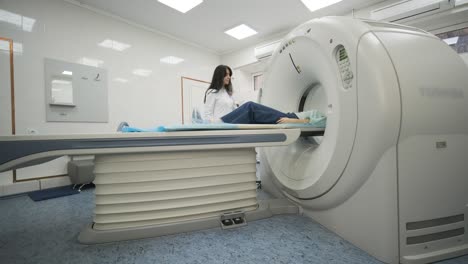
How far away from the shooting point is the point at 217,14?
318 cm

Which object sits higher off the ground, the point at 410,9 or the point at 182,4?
the point at 182,4

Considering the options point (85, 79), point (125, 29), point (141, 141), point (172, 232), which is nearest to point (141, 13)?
point (125, 29)

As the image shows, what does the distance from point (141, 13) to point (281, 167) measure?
10.4ft

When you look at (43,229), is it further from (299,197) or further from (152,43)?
(152,43)

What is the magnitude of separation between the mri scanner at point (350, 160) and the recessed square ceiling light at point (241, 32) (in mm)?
2844

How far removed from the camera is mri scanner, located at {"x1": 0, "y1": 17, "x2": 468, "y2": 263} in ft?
2.51

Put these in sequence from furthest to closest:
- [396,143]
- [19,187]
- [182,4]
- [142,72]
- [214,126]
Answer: [142,72] < [182,4] < [19,187] < [214,126] < [396,143]

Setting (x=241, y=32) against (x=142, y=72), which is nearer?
(x=142, y=72)

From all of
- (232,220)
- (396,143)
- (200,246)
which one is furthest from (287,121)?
(200,246)

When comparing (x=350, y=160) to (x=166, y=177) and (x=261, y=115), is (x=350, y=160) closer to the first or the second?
(x=261, y=115)

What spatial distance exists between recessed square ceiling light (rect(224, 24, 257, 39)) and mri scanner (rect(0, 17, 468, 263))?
2.84m

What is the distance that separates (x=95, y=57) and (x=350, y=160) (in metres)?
3.32

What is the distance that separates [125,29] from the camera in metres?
3.20

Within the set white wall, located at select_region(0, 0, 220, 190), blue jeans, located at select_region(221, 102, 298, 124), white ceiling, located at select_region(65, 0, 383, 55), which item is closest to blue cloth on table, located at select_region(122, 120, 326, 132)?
blue jeans, located at select_region(221, 102, 298, 124)
